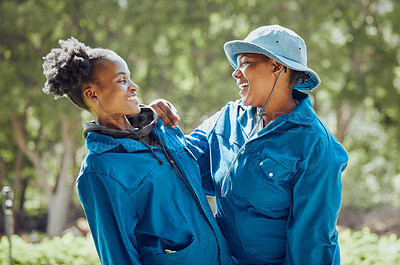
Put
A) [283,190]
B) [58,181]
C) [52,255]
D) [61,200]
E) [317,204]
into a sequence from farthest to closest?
[58,181] → [61,200] → [52,255] → [283,190] → [317,204]

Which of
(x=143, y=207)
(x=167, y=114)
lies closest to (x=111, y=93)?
(x=167, y=114)

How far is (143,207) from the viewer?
6.82 feet

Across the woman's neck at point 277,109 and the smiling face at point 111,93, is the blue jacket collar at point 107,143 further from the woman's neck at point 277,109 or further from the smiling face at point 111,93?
the woman's neck at point 277,109

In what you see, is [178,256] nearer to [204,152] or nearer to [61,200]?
[204,152]

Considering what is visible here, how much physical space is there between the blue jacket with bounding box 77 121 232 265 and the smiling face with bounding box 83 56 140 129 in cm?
16

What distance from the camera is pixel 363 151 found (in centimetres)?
1310

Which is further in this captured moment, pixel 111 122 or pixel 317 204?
pixel 111 122

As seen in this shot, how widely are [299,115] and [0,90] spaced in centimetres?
983

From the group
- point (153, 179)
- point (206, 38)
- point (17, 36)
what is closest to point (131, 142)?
point (153, 179)

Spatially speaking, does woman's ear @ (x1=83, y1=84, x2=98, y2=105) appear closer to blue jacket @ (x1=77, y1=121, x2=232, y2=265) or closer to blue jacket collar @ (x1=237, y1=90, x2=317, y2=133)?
blue jacket @ (x1=77, y1=121, x2=232, y2=265)

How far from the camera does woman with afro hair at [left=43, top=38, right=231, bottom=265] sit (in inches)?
77.1

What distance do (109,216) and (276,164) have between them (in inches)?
30.5

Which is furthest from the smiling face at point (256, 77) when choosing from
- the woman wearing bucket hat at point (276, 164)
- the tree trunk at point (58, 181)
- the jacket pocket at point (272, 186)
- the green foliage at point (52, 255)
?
the tree trunk at point (58, 181)

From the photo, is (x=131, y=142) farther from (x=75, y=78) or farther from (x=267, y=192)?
(x=267, y=192)
